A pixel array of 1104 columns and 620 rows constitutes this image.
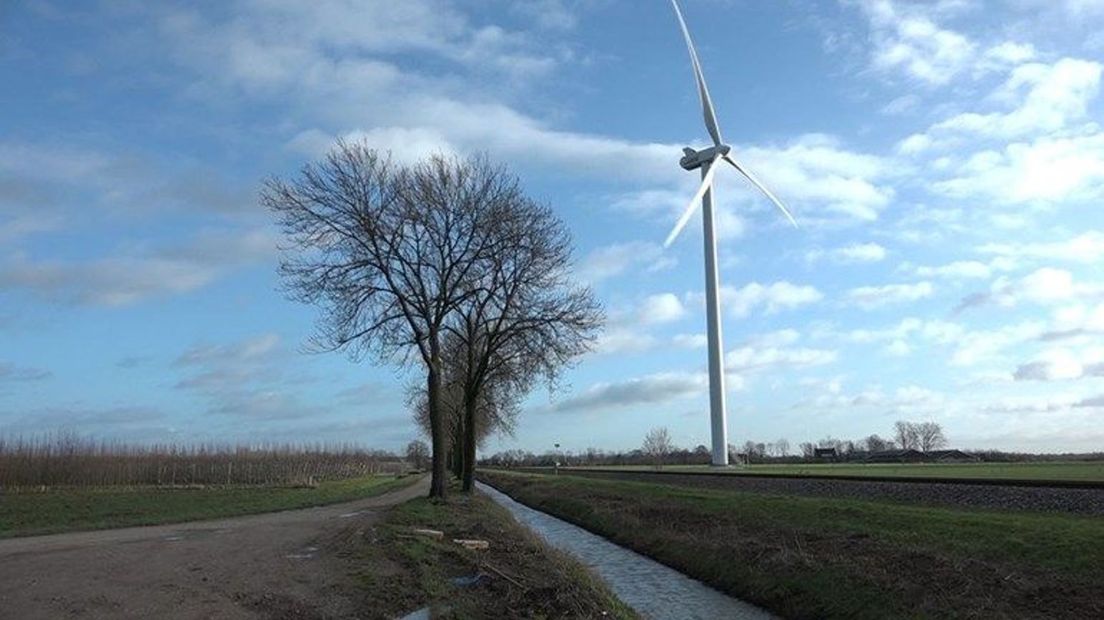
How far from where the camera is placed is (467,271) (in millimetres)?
40719

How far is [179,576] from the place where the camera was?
17688mm

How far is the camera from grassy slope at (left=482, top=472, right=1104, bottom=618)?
1653cm

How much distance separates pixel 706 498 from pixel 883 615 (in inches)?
943

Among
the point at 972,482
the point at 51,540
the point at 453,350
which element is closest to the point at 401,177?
the point at 453,350

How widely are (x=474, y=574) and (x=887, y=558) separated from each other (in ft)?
31.4

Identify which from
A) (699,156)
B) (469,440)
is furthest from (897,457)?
(469,440)

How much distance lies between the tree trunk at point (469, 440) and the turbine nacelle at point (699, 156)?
36.4 m

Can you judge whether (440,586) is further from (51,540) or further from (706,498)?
(706,498)

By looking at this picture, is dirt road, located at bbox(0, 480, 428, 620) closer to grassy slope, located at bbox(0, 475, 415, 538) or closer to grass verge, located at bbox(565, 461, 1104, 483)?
grassy slope, located at bbox(0, 475, 415, 538)

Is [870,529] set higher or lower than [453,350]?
lower

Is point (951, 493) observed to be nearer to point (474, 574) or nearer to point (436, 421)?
point (436, 421)

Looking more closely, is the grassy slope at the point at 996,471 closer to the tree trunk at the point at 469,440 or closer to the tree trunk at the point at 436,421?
the tree trunk at the point at 469,440

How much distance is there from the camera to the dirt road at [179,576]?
14.6 metres

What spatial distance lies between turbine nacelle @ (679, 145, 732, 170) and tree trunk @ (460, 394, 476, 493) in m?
36.4
